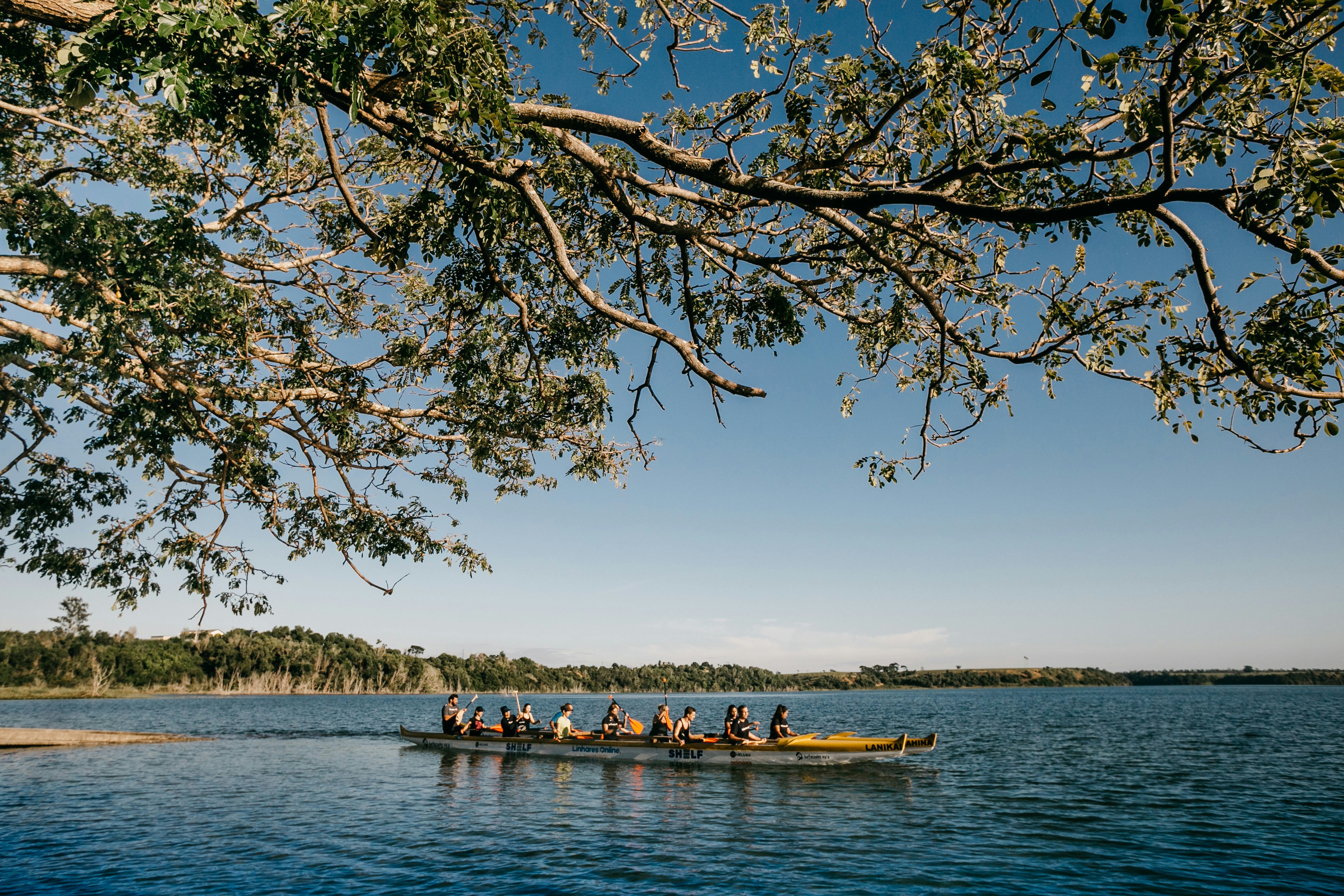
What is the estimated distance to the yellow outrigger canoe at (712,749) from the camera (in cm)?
2219

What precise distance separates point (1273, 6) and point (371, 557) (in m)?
14.6

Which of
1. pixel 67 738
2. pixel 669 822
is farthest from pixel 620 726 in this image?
pixel 67 738

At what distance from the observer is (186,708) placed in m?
81.5

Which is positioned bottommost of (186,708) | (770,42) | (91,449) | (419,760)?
(186,708)

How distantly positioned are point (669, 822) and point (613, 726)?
30.8ft

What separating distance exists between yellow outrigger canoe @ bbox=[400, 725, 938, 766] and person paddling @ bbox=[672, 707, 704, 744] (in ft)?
0.61

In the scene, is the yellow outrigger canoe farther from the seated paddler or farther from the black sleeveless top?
the black sleeveless top

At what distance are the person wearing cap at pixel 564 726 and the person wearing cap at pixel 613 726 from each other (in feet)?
3.85

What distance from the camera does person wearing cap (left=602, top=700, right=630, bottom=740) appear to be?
25344 mm

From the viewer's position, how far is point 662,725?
24.5 m

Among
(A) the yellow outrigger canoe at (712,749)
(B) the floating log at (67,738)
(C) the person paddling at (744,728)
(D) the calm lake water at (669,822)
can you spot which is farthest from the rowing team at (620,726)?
(B) the floating log at (67,738)

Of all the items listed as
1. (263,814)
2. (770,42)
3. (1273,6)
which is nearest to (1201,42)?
(1273,6)

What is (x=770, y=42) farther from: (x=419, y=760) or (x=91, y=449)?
(x=419, y=760)

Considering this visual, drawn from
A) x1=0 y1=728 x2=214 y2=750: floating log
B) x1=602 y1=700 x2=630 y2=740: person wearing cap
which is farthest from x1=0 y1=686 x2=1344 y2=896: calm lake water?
x1=602 y1=700 x2=630 y2=740: person wearing cap
